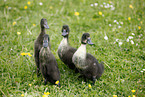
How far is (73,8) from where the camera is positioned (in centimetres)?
660

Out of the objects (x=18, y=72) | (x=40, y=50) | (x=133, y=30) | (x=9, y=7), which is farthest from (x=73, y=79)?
(x=9, y=7)

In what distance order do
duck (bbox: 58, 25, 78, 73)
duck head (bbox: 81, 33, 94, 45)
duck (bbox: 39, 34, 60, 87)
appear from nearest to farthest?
1. duck (bbox: 39, 34, 60, 87)
2. duck head (bbox: 81, 33, 94, 45)
3. duck (bbox: 58, 25, 78, 73)

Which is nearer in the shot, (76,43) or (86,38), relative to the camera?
(86,38)

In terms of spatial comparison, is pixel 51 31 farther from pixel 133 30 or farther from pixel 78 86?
pixel 133 30

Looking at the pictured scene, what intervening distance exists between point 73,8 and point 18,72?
3.82m

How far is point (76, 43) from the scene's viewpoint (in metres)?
5.11

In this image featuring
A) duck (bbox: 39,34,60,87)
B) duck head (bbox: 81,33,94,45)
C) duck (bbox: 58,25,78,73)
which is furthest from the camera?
duck (bbox: 58,25,78,73)

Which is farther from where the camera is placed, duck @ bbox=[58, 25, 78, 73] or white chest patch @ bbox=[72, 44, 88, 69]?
duck @ bbox=[58, 25, 78, 73]

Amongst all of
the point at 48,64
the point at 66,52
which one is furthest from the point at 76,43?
the point at 48,64

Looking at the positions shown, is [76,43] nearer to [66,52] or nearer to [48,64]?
[66,52]

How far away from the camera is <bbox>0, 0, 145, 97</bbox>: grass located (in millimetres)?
3551

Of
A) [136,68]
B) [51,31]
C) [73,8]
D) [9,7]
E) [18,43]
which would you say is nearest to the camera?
[136,68]

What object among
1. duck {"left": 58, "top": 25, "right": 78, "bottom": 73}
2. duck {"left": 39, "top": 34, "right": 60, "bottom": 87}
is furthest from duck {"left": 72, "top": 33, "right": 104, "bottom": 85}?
duck {"left": 39, "top": 34, "right": 60, "bottom": 87}

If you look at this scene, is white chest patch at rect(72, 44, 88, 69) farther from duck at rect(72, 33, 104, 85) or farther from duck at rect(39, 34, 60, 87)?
duck at rect(39, 34, 60, 87)
